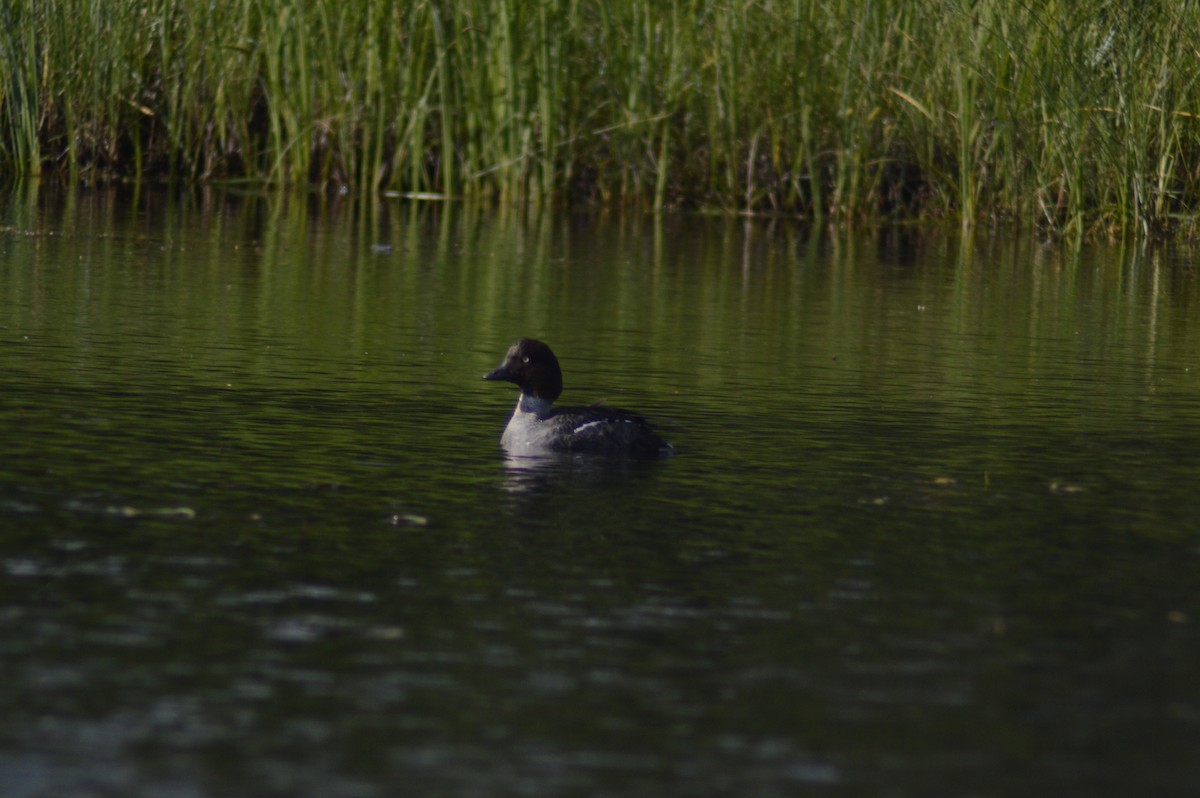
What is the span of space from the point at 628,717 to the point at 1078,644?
4.50 feet

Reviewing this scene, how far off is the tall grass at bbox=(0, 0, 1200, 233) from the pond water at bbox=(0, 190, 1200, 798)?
541cm

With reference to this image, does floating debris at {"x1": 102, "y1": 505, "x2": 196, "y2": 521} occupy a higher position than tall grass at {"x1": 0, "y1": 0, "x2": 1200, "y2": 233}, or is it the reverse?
tall grass at {"x1": 0, "y1": 0, "x2": 1200, "y2": 233}

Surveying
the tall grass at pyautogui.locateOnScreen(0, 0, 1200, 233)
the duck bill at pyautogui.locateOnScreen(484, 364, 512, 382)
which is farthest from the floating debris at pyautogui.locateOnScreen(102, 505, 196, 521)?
the tall grass at pyautogui.locateOnScreen(0, 0, 1200, 233)

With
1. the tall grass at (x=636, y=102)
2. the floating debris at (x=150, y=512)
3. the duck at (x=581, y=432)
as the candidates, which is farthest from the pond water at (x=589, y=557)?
the tall grass at (x=636, y=102)

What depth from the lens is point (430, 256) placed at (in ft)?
50.8

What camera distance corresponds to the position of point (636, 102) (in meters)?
19.1

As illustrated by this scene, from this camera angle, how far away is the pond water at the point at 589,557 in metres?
4.07

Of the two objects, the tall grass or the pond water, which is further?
the tall grass

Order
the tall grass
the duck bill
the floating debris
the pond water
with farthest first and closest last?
the tall grass → the duck bill → the floating debris → the pond water

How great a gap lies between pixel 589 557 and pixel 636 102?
13.8m

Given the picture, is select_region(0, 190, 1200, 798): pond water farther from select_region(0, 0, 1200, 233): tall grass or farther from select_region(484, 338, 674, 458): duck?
select_region(0, 0, 1200, 233): tall grass

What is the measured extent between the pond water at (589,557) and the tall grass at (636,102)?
5.41 meters

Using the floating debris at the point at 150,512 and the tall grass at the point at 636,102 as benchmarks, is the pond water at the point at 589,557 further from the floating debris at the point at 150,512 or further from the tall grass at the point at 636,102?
the tall grass at the point at 636,102

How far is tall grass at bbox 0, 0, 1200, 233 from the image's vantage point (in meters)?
17.3
